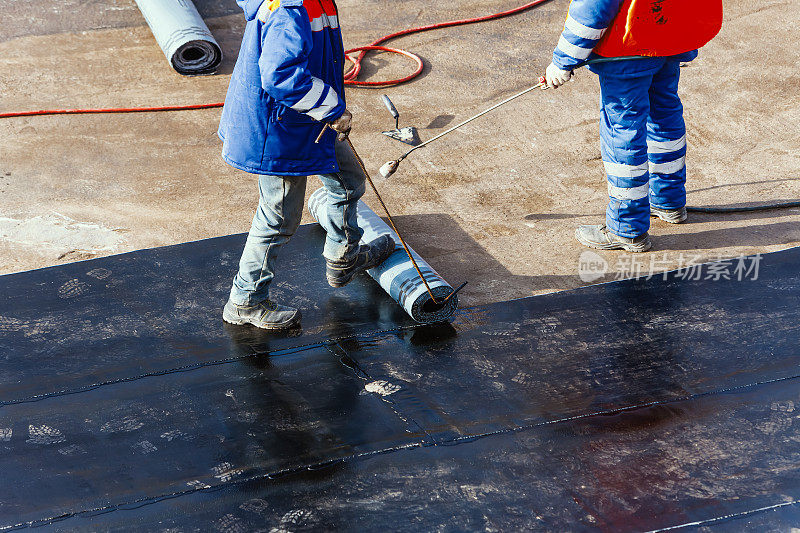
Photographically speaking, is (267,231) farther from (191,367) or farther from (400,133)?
(400,133)

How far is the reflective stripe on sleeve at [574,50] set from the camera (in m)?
3.71

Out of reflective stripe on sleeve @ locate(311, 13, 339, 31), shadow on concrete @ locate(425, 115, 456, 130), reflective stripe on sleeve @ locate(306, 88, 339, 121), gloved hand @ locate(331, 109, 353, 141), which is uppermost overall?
reflective stripe on sleeve @ locate(311, 13, 339, 31)

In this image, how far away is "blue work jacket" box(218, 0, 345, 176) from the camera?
289 cm

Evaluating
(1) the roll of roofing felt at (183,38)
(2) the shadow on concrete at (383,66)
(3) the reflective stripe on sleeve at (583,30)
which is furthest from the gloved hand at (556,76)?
(1) the roll of roofing felt at (183,38)

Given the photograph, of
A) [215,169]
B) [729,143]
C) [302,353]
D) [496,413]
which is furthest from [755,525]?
[215,169]

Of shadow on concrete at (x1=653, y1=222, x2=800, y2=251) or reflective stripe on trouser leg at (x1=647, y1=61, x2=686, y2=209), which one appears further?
shadow on concrete at (x1=653, y1=222, x2=800, y2=251)

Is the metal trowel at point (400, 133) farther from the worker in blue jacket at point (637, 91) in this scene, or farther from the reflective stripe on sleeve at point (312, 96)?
the reflective stripe on sleeve at point (312, 96)

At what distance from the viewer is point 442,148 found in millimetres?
5234

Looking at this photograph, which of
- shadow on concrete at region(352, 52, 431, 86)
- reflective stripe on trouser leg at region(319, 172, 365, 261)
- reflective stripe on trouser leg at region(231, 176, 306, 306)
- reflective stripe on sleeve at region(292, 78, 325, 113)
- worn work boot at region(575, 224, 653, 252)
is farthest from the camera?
shadow on concrete at region(352, 52, 431, 86)

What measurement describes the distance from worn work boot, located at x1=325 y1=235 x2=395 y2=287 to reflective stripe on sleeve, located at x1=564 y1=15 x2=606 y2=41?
1.25m

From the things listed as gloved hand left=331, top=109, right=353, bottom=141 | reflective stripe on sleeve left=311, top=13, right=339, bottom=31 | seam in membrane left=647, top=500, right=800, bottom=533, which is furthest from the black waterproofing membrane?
reflective stripe on sleeve left=311, top=13, right=339, bottom=31

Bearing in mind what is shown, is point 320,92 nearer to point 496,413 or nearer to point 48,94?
point 496,413

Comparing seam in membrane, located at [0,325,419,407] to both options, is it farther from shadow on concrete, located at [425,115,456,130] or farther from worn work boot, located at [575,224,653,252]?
shadow on concrete, located at [425,115,456,130]

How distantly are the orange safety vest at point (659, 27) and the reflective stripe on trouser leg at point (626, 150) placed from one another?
6.8 inches
